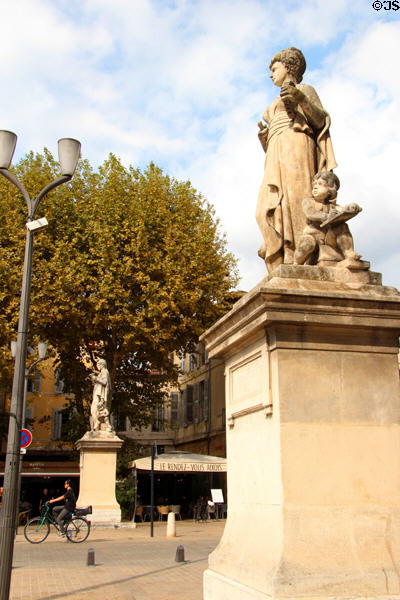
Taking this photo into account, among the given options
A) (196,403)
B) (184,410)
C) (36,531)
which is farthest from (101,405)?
(184,410)

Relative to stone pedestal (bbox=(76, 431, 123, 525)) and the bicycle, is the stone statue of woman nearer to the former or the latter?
the bicycle

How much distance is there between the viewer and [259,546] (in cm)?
440

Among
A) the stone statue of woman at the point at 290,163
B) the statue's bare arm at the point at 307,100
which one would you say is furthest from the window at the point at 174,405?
the statue's bare arm at the point at 307,100

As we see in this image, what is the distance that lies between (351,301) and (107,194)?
2178 cm

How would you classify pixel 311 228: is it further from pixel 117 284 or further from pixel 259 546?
pixel 117 284

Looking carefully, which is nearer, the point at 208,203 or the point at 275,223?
the point at 275,223

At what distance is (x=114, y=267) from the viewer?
23.5 metres

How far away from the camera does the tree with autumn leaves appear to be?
2300 centimetres

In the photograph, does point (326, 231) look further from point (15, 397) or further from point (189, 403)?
point (189, 403)

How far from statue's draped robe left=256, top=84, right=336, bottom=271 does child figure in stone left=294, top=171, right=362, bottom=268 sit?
34 cm

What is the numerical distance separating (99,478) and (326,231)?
51.8 ft

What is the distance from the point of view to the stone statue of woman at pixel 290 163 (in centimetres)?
560

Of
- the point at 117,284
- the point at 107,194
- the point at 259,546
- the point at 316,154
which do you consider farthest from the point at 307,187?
the point at 107,194

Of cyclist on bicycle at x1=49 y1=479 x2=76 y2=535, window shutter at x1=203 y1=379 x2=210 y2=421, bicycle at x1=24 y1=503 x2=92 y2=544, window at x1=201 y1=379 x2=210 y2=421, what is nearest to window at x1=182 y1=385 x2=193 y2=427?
window at x1=201 y1=379 x2=210 y2=421
